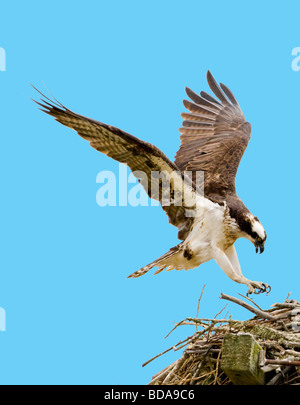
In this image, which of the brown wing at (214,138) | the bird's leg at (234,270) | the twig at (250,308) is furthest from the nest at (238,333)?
the brown wing at (214,138)

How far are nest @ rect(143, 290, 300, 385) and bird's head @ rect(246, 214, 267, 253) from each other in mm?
1343

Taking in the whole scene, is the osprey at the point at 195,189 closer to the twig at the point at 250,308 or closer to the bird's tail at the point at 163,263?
the bird's tail at the point at 163,263

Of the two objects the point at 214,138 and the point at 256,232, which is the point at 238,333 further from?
the point at 214,138

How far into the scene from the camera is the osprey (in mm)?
6719

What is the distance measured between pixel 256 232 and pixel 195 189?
0.66 metres

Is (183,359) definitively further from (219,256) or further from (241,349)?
(219,256)

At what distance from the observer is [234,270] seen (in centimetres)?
730

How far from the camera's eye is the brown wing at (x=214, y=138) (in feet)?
26.5

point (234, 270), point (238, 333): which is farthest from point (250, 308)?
point (234, 270)

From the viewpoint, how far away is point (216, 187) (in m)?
7.84

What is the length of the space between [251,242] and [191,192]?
2.29 feet

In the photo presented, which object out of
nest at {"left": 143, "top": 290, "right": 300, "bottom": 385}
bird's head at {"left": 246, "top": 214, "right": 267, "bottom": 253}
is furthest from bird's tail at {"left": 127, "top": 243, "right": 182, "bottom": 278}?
nest at {"left": 143, "top": 290, "right": 300, "bottom": 385}
